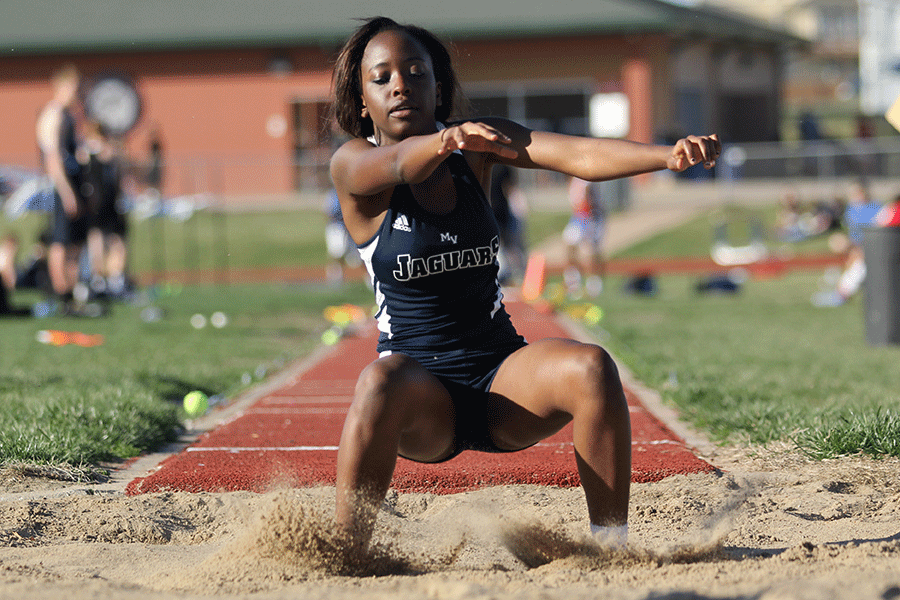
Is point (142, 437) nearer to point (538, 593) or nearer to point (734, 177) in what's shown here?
point (538, 593)

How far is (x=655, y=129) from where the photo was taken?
30.3m

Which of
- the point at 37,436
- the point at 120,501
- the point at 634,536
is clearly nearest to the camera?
the point at 634,536

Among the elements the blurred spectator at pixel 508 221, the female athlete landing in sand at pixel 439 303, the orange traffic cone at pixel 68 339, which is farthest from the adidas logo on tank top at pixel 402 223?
the blurred spectator at pixel 508 221

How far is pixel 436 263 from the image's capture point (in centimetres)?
331

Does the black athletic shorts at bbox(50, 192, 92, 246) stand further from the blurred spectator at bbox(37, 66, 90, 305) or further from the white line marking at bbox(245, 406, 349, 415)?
the white line marking at bbox(245, 406, 349, 415)

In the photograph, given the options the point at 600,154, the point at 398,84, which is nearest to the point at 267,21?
the point at 398,84

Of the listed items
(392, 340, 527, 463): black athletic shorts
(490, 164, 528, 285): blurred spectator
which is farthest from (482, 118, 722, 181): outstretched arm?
(490, 164, 528, 285): blurred spectator

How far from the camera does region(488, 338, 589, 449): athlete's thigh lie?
3127 mm

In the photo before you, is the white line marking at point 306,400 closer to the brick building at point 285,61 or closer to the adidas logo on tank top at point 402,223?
the adidas logo on tank top at point 402,223

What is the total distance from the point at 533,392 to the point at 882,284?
7.09m

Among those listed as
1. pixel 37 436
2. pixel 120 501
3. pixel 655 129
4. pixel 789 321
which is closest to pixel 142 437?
pixel 37 436

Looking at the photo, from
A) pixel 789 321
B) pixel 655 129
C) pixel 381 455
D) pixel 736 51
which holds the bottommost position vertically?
pixel 789 321

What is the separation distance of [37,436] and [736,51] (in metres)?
35.1

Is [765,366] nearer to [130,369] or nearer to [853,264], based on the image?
[130,369]
